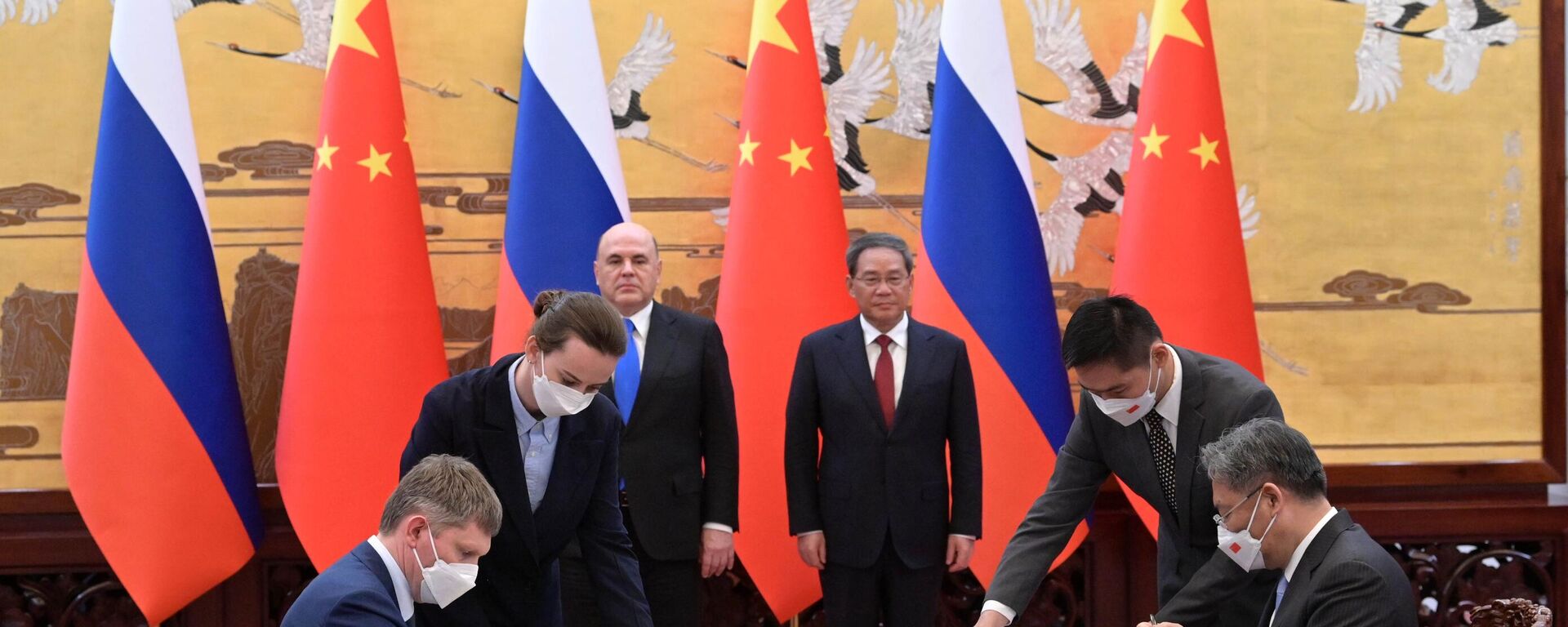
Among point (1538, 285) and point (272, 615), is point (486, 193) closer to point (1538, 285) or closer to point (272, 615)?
point (272, 615)

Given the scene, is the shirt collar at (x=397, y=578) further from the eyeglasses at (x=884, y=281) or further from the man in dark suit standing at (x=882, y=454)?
the eyeglasses at (x=884, y=281)

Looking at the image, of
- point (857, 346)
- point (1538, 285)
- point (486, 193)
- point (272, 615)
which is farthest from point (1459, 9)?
point (272, 615)

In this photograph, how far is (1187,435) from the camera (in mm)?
2371

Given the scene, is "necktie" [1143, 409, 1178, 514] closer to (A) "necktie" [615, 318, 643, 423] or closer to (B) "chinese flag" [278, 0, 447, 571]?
(A) "necktie" [615, 318, 643, 423]

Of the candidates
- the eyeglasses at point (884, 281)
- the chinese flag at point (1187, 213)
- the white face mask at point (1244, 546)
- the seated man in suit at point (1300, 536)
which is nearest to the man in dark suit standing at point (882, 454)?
the eyeglasses at point (884, 281)

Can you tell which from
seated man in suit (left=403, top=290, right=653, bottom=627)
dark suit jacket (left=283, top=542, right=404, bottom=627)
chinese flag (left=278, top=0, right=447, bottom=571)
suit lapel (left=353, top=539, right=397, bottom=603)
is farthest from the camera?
chinese flag (left=278, top=0, right=447, bottom=571)

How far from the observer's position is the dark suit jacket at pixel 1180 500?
2.28 metres

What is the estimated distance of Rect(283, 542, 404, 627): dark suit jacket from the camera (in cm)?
174

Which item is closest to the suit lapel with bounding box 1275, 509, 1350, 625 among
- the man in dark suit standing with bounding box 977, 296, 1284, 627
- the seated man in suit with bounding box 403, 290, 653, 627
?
the man in dark suit standing with bounding box 977, 296, 1284, 627

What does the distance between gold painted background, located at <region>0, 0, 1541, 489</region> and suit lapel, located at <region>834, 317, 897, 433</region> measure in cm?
73

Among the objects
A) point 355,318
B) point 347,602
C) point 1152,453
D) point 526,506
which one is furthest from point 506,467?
point 355,318

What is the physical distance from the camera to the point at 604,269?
3404 millimetres

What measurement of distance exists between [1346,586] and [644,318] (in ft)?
6.56

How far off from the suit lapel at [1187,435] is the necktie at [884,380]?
1096 millimetres
